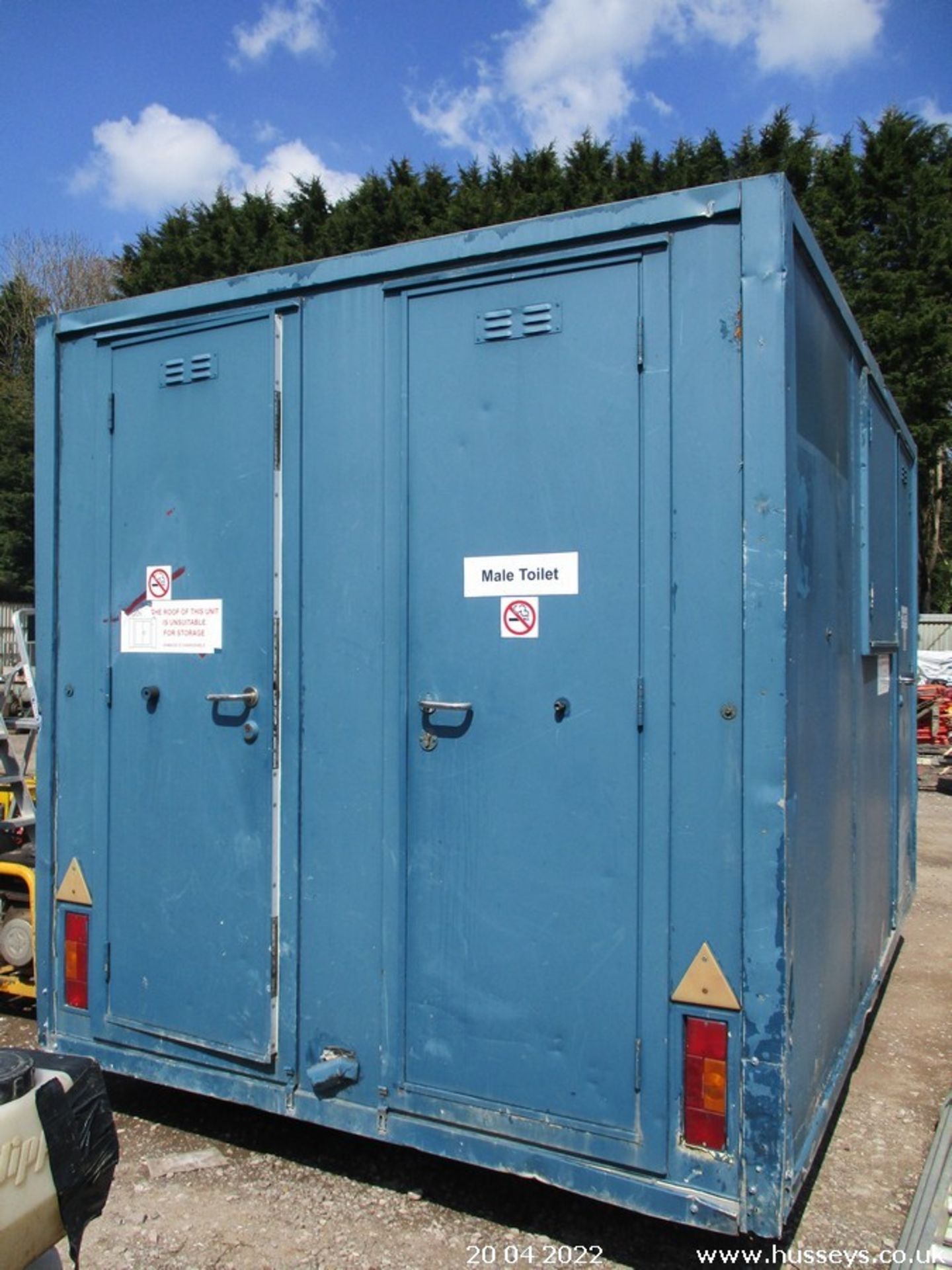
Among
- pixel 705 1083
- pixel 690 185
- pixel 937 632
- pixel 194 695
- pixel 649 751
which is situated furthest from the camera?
pixel 690 185

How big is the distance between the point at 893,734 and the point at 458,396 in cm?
312

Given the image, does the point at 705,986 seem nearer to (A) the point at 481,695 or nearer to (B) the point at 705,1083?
(B) the point at 705,1083

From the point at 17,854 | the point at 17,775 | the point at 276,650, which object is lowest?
the point at 17,854

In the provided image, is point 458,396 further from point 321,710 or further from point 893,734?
point 893,734

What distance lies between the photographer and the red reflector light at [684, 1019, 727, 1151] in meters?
2.42

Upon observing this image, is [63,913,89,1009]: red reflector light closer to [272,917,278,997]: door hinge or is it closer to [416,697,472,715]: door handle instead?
[272,917,278,997]: door hinge

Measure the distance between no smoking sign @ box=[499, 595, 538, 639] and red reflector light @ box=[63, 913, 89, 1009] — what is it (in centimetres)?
180

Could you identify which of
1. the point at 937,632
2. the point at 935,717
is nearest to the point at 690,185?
the point at 937,632

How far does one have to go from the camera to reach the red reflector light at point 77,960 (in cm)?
336

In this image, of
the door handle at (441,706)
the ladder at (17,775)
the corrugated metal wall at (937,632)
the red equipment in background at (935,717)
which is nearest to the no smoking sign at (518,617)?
the door handle at (441,706)

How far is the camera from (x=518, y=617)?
273cm

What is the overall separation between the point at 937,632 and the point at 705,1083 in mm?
21693

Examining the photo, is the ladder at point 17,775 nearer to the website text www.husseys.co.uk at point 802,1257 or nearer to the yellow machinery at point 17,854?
the yellow machinery at point 17,854

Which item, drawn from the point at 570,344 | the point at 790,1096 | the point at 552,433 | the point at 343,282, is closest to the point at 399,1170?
the point at 790,1096
